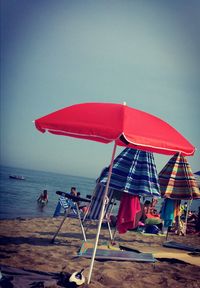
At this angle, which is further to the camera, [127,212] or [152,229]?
[152,229]

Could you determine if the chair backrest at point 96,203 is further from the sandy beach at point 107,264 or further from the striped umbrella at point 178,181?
the striped umbrella at point 178,181

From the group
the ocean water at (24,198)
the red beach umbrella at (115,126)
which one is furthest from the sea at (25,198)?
the red beach umbrella at (115,126)

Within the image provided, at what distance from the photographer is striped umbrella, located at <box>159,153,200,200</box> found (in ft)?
21.7

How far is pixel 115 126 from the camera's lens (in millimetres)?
2949

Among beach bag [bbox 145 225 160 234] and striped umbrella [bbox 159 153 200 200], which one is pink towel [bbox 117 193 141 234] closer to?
striped umbrella [bbox 159 153 200 200]

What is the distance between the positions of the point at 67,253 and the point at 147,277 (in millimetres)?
1515

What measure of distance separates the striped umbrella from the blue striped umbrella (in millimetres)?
1458

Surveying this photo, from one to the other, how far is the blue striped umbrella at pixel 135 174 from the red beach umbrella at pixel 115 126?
5.58 ft

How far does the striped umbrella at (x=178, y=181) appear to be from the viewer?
661cm

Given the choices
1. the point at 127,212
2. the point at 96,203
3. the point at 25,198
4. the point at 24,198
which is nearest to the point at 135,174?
the point at 127,212

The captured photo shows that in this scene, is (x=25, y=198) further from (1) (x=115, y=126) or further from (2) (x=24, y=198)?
(1) (x=115, y=126)

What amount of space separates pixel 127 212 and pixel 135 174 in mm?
755

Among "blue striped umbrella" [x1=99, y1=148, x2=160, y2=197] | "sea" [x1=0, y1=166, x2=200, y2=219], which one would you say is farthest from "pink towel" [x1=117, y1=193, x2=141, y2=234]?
"sea" [x1=0, y1=166, x2=200, y2=219]

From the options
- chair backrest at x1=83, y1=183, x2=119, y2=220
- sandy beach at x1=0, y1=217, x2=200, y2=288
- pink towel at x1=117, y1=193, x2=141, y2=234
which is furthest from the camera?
chair backrest at x1=83, y1=183, x2=119, y2=220
